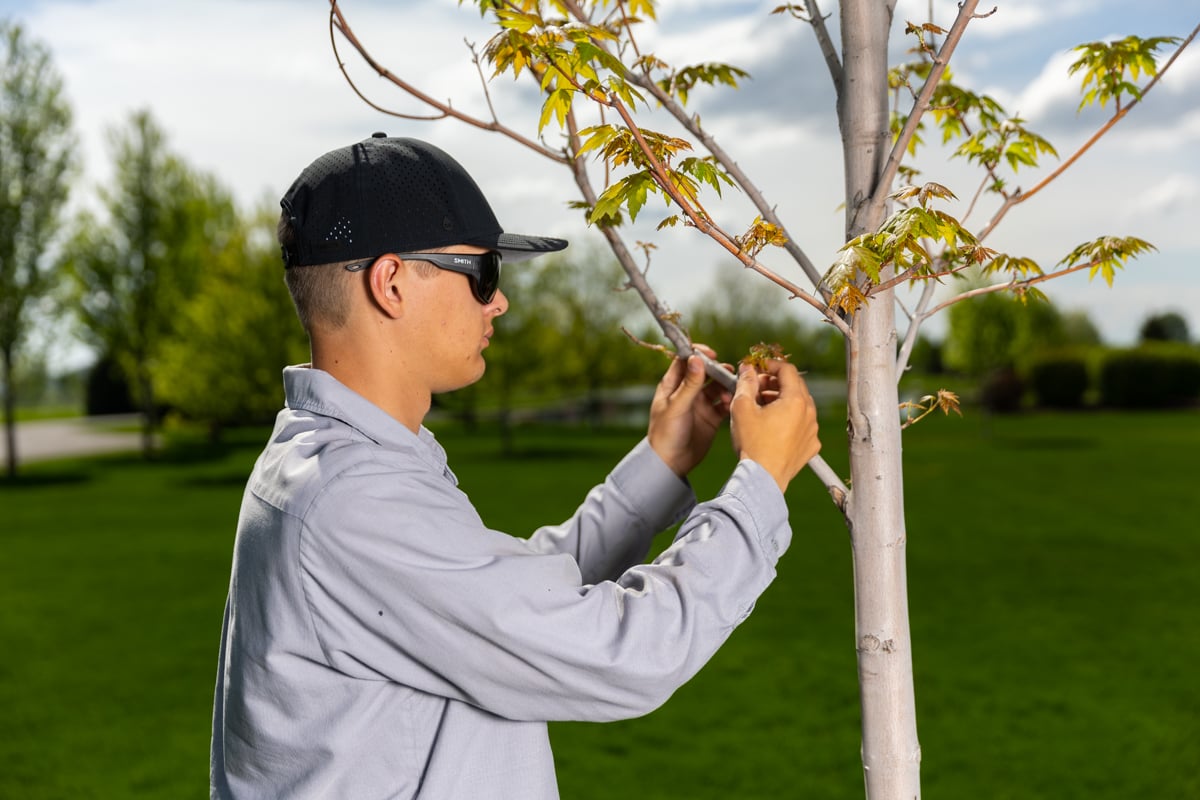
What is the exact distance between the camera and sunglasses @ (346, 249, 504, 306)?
2.13 meters

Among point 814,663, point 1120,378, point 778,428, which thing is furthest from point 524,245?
point 1120,378

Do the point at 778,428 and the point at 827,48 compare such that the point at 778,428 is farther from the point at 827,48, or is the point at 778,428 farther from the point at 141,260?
the point at 141,260

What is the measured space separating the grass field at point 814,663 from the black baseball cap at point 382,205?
4.82 m

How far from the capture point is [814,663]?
8648 millimetres

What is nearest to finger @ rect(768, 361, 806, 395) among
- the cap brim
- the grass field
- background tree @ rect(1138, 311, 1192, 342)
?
the cap brim

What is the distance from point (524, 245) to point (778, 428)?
2.31 ft

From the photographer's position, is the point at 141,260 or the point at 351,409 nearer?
A: the point at 351,409

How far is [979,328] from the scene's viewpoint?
33.2 m

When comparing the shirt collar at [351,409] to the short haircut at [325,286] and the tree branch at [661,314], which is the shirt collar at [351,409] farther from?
the tree branch at [661,314]

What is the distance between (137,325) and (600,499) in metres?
32.1

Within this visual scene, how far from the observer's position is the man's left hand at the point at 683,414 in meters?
2.79

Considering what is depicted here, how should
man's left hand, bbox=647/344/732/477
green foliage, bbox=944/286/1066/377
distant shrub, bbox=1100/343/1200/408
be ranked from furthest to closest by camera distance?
1. distant shrub, bbox=1100/343/1200/408
2. green foliage, bbox=944/286/1066/377
3. man's left hand, bbox=647/344/732/477

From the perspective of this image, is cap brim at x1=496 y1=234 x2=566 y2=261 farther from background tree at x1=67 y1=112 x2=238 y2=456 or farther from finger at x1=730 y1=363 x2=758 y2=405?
background tree at x1=67 y1=112 x2=238 y2=456

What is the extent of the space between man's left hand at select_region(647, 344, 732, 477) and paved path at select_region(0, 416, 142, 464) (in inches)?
1307
